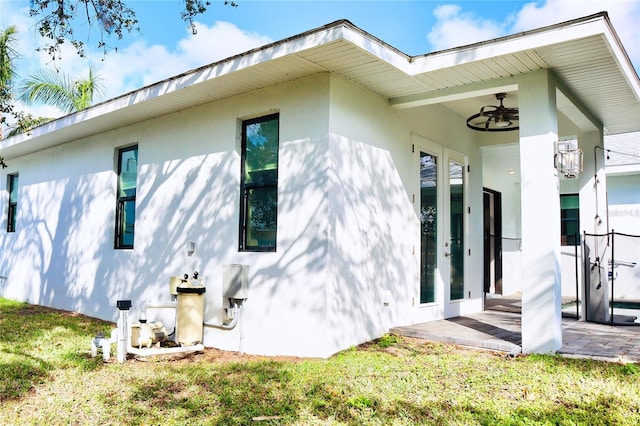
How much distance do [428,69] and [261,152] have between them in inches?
82.8

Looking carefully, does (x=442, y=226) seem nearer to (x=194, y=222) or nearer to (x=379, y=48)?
(x=379, y=48)

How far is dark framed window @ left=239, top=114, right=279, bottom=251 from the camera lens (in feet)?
18.0

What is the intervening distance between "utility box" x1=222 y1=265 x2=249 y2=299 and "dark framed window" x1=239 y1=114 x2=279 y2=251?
0.33 metres

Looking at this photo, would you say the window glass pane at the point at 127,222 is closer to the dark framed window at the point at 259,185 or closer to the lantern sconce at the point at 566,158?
the dark framed window at the point at 259,185

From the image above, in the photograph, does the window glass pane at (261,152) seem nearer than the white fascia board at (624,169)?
Yes

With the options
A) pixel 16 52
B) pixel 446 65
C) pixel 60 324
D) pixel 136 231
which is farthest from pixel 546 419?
pixel 16 52

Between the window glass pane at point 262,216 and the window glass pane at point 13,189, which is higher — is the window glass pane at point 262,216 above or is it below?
below

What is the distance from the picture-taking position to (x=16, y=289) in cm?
988

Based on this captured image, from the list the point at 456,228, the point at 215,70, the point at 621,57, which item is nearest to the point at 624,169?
the point at 456,228

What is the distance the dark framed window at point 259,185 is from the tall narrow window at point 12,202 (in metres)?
7.50

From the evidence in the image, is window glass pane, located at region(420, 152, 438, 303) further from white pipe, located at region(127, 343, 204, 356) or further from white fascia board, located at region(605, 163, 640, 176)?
white fascia board, located at region(605, 163, 640, 176)

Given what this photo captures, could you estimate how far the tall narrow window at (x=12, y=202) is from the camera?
34.8ft

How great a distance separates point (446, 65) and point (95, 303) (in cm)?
637

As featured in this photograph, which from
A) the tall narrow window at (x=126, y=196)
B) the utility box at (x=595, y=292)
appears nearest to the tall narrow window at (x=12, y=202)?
the tall narrow window at (x=126, y=196)
